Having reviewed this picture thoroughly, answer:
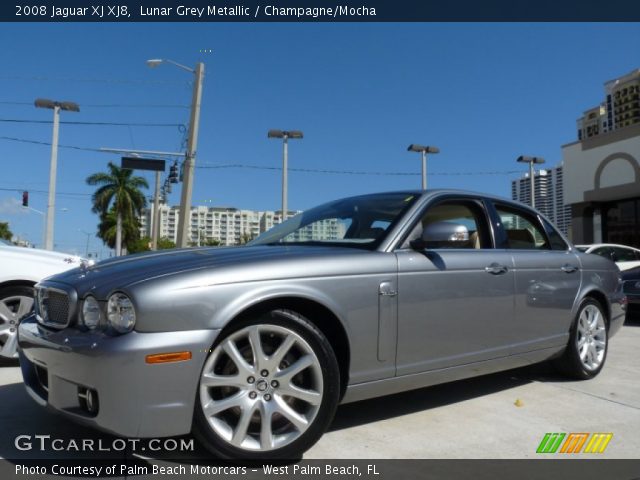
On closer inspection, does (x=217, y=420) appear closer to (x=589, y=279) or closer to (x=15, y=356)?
(x=15, y=356)

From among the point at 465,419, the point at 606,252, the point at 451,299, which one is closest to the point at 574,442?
the point at 465,419

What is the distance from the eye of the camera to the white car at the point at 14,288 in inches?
190

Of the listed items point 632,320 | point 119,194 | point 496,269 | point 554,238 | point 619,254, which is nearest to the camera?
point 496,269

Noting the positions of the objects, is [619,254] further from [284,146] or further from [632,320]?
[284,146]

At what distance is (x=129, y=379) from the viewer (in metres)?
2.38

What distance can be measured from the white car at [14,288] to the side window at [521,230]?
392 centimetres

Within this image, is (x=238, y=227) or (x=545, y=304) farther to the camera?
(x=238, y=227)

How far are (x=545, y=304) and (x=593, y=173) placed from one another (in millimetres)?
19403

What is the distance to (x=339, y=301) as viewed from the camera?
2.96 m

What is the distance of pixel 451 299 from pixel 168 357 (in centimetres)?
178

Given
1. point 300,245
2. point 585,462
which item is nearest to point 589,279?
point 585,462

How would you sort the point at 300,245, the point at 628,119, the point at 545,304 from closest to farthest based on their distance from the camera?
the point at 300,245
the point at 545,304
the point at 628,119

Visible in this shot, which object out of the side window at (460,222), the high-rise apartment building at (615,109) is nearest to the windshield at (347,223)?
the side window at (460,222)

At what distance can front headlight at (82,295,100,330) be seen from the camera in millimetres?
2592
